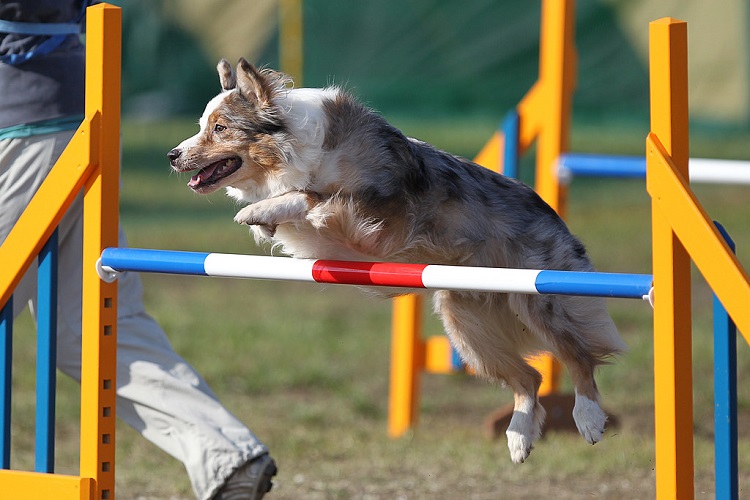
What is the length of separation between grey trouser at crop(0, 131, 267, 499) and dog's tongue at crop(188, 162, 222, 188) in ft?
2.52

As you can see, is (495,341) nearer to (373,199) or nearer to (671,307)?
(373,199)

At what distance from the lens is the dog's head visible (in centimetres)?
369

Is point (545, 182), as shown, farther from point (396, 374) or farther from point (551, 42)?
point (396, 374)

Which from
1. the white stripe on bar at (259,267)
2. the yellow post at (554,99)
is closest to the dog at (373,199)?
the white stripe on bar at (259,267)

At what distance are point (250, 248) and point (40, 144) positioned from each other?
6.80m

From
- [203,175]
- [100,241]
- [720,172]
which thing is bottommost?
[100,241]

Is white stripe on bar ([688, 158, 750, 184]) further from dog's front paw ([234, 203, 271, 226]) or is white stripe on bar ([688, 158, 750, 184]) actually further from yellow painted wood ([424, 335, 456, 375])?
dog's front paw ([234, 203, 271, 226])

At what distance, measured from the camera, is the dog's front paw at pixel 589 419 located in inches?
147

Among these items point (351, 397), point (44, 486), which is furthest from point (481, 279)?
point (351, 397)

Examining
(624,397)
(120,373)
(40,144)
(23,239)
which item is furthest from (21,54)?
(624,397)

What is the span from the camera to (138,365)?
4391mm

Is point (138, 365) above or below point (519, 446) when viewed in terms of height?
above

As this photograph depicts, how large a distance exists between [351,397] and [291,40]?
280 inches

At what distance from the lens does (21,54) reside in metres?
4.18
